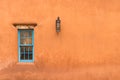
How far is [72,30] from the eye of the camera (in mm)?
14836

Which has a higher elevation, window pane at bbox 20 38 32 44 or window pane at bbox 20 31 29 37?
window pane at bbox 20 31 29 37

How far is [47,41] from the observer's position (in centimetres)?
1486

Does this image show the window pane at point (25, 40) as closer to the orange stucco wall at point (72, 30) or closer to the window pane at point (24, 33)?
the window pane at point (24, 33)

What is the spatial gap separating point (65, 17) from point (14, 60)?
2908 mm

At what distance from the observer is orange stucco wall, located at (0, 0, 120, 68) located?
14766mm

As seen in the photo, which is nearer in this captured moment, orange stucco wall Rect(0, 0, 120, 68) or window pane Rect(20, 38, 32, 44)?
orange stucco wall Rect(0, 0, 120, 68)

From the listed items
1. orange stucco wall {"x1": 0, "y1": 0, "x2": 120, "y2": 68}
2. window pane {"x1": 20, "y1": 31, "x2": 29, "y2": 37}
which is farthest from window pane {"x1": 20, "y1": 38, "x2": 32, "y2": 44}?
orange stucco wall {"x1": 0, "y1": 0, "x2": 120, "y2": 68}

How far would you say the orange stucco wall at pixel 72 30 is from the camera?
581 inches

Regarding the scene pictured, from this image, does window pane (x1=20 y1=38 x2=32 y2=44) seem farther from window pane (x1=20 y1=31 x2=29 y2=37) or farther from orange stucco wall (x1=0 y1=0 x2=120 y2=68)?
orange stucco wall (x1=0 y1=0 x2=120 y2=68)

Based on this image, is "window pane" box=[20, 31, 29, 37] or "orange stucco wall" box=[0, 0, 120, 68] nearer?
"orange stucco wall" box=[0, 0, 120, 68]

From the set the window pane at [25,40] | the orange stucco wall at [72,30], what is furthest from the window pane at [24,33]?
the orange stucco wall at [72,30]

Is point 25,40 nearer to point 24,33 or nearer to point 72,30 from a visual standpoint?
point 24,33

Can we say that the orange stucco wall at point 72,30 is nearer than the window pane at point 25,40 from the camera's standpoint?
Yes

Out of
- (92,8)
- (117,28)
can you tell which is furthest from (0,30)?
(117,28)
